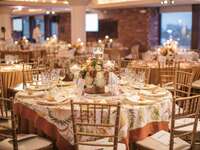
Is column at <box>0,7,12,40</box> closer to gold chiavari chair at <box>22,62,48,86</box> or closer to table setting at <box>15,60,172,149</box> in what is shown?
gold chiavari chair at <box>22,62,48,86</box>

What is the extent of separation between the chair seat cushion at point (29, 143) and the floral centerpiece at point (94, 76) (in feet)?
2.89

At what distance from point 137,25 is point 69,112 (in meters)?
11.1

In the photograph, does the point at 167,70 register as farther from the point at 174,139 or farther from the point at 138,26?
the point at 138,26

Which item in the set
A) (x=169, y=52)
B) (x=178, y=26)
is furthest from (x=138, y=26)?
(x=169, y=52)

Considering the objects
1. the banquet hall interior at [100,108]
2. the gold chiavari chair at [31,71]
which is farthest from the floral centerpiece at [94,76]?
the gold chiavari chair at [31,71]

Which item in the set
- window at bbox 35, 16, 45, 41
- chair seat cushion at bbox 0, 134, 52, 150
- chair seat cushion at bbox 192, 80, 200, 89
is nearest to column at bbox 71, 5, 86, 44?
chair seat cushion at bbox 192, 80, 200, 89

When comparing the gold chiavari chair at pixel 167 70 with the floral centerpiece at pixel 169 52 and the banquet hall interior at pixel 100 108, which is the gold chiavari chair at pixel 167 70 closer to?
the banquet hall interior at pixel 100 108

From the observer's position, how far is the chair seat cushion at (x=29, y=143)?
11.4 ft

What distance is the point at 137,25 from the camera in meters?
14.3

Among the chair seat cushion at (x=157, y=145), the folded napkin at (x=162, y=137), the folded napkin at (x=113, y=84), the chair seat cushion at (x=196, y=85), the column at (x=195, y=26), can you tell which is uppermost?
the column at (x=195, y=26)

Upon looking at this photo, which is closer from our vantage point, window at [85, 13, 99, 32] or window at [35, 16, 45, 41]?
window at [85, 13, 99, 32]

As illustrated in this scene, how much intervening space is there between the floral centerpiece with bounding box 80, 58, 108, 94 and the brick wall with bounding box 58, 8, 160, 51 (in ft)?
33.1

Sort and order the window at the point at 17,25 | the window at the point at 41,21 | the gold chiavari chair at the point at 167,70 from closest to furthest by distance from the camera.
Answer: the gold chiavari chair at the point at 167,70 → the window at the point at 41,21 → the window at the point at 17,25

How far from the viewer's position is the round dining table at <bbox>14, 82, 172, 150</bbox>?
3.62m
